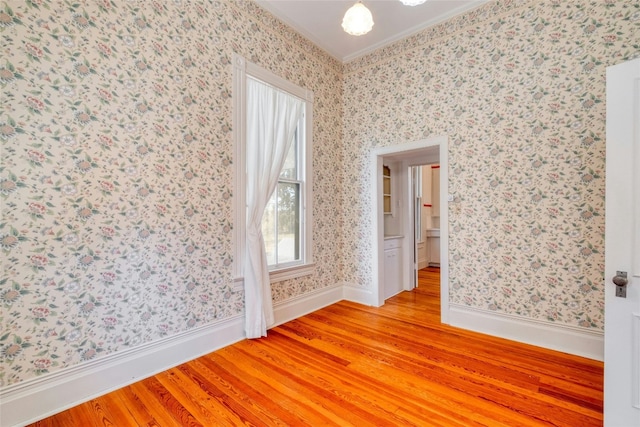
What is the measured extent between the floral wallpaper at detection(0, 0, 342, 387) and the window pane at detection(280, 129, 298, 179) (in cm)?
82

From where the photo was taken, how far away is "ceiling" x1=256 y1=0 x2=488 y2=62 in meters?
2.98

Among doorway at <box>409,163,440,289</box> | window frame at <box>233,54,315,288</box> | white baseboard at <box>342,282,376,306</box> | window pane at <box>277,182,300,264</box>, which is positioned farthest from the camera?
doorway at <box>409,163,440,289</box>

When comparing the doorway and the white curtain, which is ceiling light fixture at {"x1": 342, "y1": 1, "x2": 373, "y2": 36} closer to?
the white curtain

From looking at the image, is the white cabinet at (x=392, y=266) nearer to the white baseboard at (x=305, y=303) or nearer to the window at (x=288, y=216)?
the white baseboard at (x=305, y=303)

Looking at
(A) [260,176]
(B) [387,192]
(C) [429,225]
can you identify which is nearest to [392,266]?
(B) [387,192]

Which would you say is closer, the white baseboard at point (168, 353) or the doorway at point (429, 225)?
the white baseboard at point (168, 353)

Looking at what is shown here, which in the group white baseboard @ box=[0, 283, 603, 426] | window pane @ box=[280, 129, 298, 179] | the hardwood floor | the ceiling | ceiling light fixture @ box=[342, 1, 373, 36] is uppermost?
the ceiling

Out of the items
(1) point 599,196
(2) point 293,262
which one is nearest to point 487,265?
(1) point 599,196

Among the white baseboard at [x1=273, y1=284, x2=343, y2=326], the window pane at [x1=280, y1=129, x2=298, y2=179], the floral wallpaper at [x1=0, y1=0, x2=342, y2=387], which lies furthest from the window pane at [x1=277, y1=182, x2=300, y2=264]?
the floral wallpaper at [x1=0, y1=0, x2=342, y2=387]

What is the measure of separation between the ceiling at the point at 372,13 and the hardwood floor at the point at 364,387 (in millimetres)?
3575

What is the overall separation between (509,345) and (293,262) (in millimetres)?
2441

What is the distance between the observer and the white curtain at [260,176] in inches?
111

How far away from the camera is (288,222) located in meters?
3.46

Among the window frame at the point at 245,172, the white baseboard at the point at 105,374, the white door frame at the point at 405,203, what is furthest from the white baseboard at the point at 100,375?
the white door frame at the point at 405,203
